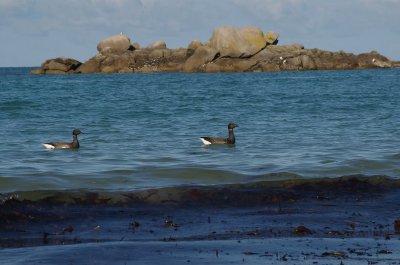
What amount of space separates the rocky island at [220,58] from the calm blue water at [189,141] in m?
66.2

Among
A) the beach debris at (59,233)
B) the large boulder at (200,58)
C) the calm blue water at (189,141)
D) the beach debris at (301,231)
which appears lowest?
the beach debris at (301,231)

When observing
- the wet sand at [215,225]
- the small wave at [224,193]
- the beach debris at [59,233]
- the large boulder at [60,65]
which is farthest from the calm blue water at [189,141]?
the large boulder at [60,65]

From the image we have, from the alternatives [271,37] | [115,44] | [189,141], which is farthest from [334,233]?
[115,44]

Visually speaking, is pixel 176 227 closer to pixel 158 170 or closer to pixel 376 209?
pixel 376 209

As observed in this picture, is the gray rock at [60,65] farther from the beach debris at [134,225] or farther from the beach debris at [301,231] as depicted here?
the beach debris at [301,231]

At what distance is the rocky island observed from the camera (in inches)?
4461

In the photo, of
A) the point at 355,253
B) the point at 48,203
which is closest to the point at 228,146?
the point at 48,203

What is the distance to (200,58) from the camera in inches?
4510

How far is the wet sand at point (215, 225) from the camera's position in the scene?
9.67m

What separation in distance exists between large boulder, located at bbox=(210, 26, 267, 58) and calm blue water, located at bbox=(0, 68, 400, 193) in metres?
66.1

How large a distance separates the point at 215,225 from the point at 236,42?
338 feet

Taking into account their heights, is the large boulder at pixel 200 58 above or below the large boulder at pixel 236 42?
below

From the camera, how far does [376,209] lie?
512 inches

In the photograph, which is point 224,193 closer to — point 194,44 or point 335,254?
point 335,254
